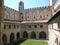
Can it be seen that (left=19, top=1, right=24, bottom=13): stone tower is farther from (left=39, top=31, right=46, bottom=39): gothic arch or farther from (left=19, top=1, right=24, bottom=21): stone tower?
(left=39, top=31, right=46, bottom=39): gothic arch

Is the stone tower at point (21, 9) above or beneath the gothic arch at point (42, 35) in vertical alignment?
above

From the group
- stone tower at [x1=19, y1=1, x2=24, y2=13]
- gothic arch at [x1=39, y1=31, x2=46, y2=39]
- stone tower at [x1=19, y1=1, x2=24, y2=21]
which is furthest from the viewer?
stone tower at [x1=19, y1=1, x2=24, y2=13]

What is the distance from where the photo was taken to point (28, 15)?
36.1 metres

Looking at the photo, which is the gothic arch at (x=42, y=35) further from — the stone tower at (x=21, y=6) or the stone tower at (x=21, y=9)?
the stone tower at (x=21, y=6)

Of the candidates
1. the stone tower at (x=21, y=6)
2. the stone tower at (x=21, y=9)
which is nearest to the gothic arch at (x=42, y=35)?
the stone tower at (x=21, y=9)

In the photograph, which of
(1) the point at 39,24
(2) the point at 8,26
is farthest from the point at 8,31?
(1) the point at 39,24

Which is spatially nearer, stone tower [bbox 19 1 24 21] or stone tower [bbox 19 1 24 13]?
stone tower [bbox 19 1 24 21]

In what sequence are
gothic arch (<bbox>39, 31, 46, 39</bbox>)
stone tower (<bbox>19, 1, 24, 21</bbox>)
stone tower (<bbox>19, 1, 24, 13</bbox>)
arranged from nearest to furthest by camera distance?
gothic arch (<bbox>39, 31, 46, 39</bbox>) < stone tower (<bbox>19, 1, 24, 21</bbox>) < stone tower (<bbox>19, 1, 24, 13</bbox>)

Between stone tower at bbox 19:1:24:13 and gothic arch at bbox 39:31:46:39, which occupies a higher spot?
stone tower at bbox 19:1:24:13

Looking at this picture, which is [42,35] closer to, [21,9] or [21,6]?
[21,9]

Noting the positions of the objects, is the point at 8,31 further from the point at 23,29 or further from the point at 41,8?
the point at 41,8

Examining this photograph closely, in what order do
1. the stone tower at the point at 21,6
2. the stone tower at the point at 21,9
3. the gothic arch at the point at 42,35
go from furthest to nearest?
the stone tower at the point at 21,6 → the stone tower at the point at 21,9 → the gothic arch at the point at 42,35

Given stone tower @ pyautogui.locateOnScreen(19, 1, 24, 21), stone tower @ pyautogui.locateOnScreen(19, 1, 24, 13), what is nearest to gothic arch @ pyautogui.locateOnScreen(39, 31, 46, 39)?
stone tower @ pyautogui.locateOnScreen(19, 1, 24, 21)

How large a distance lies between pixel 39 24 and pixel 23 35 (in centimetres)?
647
